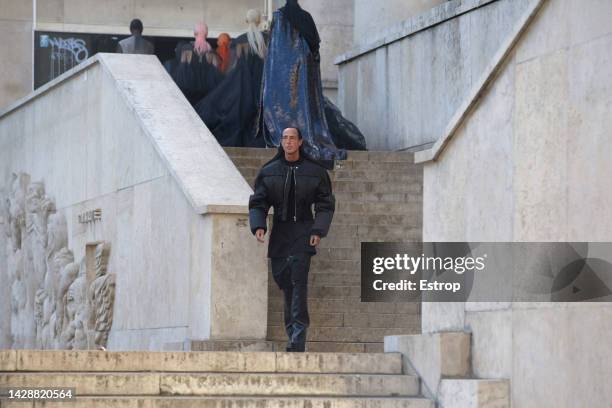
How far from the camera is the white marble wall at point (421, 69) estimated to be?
17375 mm

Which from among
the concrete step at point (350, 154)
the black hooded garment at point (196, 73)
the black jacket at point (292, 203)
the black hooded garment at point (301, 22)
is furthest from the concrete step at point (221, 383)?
the black hooded garment at point (196, 73)

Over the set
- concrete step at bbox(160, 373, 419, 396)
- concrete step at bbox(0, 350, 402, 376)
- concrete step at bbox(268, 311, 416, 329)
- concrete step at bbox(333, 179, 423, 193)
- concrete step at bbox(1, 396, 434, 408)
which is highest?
concrete step at bbox(333, 179, 423, 193)

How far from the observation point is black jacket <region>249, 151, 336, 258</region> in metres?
12.0

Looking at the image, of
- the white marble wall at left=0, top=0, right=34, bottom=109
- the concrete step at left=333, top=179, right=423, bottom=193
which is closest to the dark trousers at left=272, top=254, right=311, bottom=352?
the concrete step at left=333, top=179, right=423, bottom=193

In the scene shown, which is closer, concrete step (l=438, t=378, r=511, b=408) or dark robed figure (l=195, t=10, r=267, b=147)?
concrete step (l=438, t=378, r=511, b=408)

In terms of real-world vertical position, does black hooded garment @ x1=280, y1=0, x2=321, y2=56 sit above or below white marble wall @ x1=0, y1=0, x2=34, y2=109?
below

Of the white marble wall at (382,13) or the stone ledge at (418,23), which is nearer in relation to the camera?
the stone ledge at (418,23)

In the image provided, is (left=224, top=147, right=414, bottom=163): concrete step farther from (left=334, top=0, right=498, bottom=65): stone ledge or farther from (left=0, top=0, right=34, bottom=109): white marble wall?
(left=0, top=0, right=34, bottom=109): white marble wall

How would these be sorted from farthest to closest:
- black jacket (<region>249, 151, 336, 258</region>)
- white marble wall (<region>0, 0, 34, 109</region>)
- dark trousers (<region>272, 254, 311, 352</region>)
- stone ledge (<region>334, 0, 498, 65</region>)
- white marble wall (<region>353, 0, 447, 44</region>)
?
white marble wall (<region>0, 0, 34, 109</region>) → white marble wall (<region>353, 0, 447, 44</region>) → stone ledge (<region>334, 0, 498, 65</region>) → black jacket (<region>249, 151, 336, 258</region>) → dark trousers (<region>272, 254, 311, 352</region>)

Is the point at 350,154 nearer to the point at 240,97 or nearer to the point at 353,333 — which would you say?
the point at 240,97

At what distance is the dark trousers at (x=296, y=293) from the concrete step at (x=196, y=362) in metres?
0.93

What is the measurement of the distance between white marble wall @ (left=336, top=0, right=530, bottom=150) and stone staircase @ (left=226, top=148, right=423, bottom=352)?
1.57m

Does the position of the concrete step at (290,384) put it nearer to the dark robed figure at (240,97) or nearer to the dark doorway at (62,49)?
the dark robed figure at (240,97)

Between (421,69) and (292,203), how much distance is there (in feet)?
23.0
